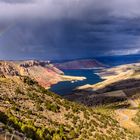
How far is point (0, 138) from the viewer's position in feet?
118

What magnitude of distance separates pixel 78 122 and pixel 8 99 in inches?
616

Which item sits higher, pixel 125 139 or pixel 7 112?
pixel 7 112

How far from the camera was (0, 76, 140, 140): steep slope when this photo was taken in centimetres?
6550

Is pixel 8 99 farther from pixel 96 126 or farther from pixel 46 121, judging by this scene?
pixel 96 126

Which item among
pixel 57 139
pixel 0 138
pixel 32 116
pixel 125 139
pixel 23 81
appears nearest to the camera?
pixel 0 138

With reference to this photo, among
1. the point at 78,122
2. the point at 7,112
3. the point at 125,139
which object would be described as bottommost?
the point at 125,139

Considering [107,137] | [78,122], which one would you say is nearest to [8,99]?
[78,122]

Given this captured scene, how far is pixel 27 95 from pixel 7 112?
19061 mm

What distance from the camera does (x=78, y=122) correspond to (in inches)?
3253

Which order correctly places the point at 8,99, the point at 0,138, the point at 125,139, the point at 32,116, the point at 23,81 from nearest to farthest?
the point at 0,138 → the point at 32,116 → the point at 8,99 → the point at 125,139 → the point at 23,81

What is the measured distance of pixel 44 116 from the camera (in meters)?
77.5

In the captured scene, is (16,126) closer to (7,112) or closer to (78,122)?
(7,112)

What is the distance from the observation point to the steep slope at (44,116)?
→ 65500 millimetres

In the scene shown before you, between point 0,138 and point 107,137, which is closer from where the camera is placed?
point 0,138
